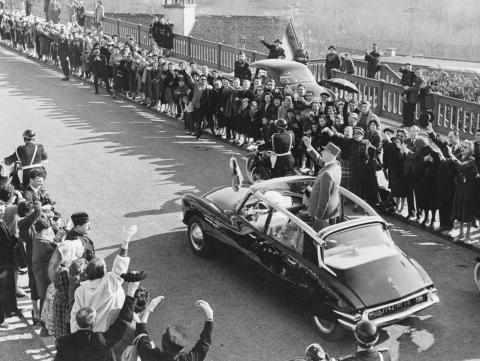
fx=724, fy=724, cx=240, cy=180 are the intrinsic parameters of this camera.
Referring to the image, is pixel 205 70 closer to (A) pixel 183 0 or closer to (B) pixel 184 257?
(B) pixel 184 257

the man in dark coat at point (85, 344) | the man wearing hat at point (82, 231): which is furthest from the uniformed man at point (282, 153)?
the man in dark coat at point (85, 344)

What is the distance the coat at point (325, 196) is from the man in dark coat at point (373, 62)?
13.0m

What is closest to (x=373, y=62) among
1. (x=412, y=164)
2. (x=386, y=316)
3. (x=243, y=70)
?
(x=243, y=70)

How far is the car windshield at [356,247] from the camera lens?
361 inches

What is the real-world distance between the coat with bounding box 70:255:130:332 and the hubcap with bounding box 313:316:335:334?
280cm

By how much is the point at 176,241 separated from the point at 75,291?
4.68m

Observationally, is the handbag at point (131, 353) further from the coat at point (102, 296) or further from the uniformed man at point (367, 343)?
the uniformed man at point (367, 343)

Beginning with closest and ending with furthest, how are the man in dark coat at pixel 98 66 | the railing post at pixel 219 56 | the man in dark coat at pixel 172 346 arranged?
the man in dark coat at pixel 172 346 < the man in dark coat at pixel 98 66 < the railing post at pixel 219 56

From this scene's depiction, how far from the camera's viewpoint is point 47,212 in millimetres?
10539

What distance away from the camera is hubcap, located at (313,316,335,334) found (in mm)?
8927

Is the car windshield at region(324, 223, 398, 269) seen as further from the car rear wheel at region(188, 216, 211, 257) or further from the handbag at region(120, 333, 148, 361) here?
the handbag at region(120, 333, 148, 361)

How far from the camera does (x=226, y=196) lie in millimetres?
11531

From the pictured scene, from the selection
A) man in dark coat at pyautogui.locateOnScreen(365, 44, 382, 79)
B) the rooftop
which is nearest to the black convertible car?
man in dark coat at pyautogui.locateOnScreen(365, 44, 382, 79)

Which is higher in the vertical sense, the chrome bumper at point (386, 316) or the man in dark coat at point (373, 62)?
the man in dark coat at point (373, 62)
